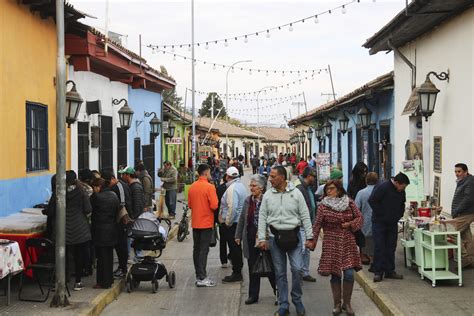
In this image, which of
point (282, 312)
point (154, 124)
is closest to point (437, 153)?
point (282, 312)

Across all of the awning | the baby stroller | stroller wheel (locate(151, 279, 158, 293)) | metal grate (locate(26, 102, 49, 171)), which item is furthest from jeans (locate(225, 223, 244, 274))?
the awning

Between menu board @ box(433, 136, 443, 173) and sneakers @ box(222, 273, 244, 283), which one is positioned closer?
sneakers @ box(222, 273, 244, 283)

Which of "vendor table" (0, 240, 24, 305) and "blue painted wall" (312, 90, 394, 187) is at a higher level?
"blue painted wall" (312, 90, 394, 187)

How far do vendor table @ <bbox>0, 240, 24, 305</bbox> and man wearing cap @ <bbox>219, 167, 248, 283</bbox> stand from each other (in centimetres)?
321

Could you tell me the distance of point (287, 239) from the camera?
26.1 ft

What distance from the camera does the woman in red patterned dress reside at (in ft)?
25.8

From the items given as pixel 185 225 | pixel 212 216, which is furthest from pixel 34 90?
pixel 185 225

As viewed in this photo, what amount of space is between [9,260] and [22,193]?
3.07 meters

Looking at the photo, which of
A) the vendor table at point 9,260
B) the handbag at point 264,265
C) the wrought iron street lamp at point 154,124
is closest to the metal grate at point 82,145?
the vendor table at point 9,260

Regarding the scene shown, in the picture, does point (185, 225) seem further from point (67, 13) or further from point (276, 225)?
point (276, 225)

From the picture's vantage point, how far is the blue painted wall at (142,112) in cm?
2102

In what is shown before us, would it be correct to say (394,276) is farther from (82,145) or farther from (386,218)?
(82,145)

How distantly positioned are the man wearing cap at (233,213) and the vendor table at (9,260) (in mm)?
3213

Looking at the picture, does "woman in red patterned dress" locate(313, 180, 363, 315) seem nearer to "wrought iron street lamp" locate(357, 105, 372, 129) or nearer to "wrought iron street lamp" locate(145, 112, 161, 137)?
"wrought iron street lamp" locate(357, 105, 372, 129)
